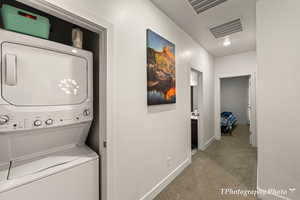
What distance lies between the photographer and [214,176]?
2.32 metres

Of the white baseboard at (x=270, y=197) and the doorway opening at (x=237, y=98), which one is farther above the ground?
the doorway opening at (x=237, y=98)

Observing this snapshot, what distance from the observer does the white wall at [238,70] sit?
377 cm

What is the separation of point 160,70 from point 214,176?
2003mm

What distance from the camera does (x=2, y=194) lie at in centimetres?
75

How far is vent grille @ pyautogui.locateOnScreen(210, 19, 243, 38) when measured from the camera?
2414mm

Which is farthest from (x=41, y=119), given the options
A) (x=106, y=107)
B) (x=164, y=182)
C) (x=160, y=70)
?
(x=164, y=182)

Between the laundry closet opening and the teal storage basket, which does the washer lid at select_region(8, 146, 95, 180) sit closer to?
the laundry closet opening

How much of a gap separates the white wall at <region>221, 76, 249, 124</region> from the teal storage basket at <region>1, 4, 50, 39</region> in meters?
8.04

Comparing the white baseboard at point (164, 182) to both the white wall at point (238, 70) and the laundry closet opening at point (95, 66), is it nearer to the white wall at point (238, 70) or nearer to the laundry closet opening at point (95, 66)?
the laundry closet opening at point (95, 66)

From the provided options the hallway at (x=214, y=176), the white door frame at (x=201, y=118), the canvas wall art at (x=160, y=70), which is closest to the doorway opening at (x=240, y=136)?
the hallway at (x=214, y=176)

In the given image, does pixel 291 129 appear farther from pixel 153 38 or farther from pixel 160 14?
pixel 160 14

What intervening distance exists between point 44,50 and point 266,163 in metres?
2.68

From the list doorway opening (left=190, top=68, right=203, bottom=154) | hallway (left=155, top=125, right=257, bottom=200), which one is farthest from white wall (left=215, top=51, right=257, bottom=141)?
doorway opening (left=190, top=68, right=203, bottom=154)

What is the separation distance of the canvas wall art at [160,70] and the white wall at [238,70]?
2.80 meters
